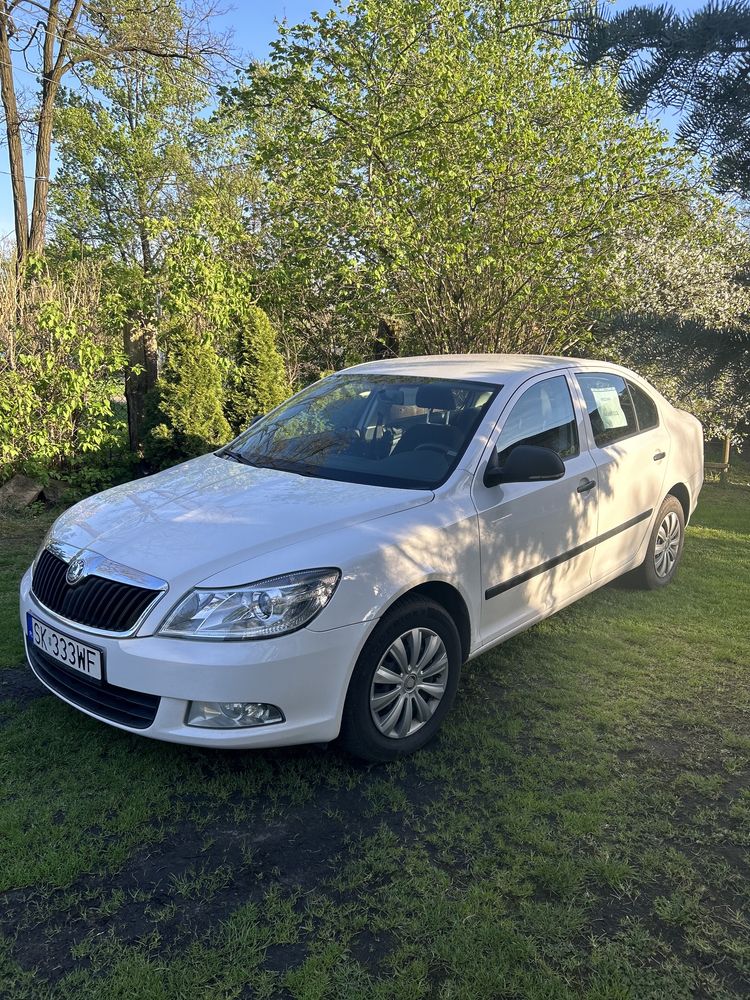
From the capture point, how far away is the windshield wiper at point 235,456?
4.20 m

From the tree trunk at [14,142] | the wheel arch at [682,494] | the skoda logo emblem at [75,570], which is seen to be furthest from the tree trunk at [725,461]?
the tree trunk at [14,142]

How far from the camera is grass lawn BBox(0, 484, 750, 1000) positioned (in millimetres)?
2201

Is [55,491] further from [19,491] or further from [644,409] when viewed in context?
[644,409]

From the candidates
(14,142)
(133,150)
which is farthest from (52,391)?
(133,150)

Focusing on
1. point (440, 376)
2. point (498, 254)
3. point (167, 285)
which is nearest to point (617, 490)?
point (440, 376)

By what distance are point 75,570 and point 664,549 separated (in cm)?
398

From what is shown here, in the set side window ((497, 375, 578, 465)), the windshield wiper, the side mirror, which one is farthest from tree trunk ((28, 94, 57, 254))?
the side mirror

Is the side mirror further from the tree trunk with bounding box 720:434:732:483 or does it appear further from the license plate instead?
the tree trunk with bounding box 720:434:732:483

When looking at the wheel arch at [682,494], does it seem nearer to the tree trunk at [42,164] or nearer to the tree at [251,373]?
the tree at [251,373]

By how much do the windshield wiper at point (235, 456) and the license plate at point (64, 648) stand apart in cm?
135

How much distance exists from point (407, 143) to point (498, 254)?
157 cm

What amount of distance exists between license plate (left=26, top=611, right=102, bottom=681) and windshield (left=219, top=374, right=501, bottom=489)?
1.34m

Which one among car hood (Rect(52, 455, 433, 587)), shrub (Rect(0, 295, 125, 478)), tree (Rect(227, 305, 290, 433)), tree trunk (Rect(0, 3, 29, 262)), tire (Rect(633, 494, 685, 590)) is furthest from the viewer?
tree trunk (Rect(0, 3, 29, 262))

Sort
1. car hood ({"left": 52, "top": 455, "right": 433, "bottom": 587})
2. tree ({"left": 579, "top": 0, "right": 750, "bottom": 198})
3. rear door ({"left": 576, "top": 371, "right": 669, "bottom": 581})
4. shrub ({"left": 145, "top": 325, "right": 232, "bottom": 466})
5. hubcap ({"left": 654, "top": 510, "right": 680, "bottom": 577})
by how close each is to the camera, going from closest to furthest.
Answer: tree ({"left": 579, "top": 0, "right": 750, "bottom": 198}) → car hood ({"left": 52, "top": 455, "right": 433, "bottom": 587}) → rear door ({"left": 576, "top": 371, "right": 669, "bottom": 581}) → hubcap ({"left": 654, "top": 510, "right": 680, "bottom": 577}) → shrub ({"left": 145, "top": 325, "right": 232, "bottom": 466})
